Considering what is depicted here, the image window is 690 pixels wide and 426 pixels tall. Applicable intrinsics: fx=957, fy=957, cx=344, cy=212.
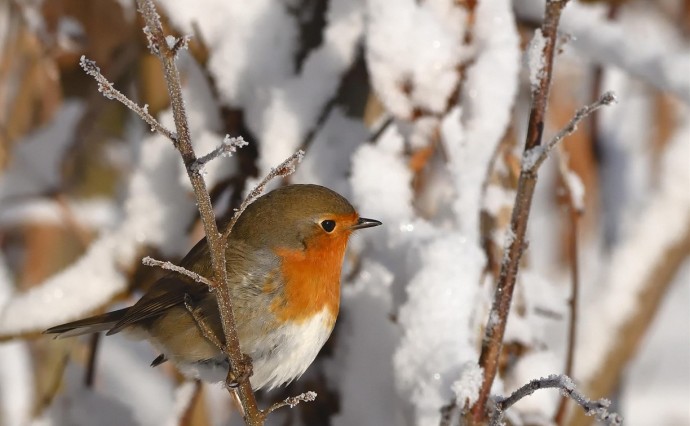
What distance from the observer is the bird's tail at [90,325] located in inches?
92.5

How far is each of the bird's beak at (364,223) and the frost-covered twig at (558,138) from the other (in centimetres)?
61

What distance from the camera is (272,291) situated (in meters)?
2.12

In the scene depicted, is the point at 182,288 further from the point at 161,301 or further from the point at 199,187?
the point at 199,187

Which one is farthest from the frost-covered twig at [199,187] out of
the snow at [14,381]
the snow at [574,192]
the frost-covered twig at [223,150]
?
the snow at [14,381]

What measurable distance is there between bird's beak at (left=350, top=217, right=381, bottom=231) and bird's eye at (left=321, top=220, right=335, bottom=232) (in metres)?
0.05

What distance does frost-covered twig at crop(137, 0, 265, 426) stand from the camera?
47.2 inches

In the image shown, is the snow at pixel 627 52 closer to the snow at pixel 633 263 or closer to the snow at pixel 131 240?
the snow at pixel 633 263

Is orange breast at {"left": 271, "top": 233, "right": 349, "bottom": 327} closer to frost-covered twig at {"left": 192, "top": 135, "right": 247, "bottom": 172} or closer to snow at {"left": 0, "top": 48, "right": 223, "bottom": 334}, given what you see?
snow at {"left": 0, "top": 48, "right": 223, "bottom": 334}

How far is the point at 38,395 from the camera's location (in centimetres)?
353

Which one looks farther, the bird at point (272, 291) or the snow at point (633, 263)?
the snow at point (633, 263)

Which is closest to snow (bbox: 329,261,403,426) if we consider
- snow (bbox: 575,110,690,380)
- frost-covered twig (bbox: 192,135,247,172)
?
snow (bbox: 575,110,690,380)

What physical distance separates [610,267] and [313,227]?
1245 millimetres

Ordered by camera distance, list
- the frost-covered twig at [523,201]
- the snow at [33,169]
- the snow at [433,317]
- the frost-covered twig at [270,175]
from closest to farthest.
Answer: the frost-covered twig at [270,175], the frost-covered twig at [523,201], the snow at [433,317], the snow at [33,169]

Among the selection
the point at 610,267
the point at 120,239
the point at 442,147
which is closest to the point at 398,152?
the point at 442,147
